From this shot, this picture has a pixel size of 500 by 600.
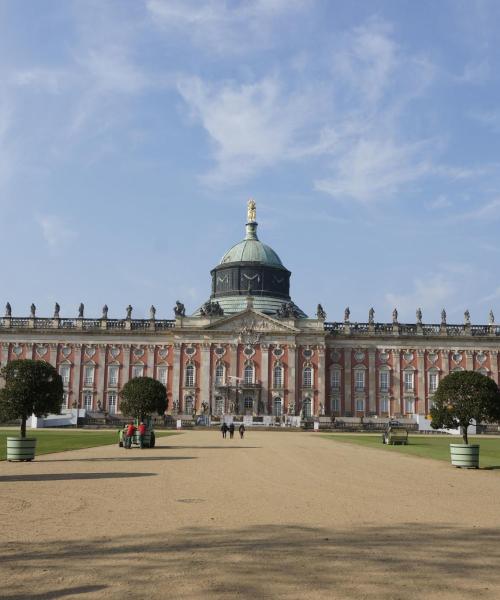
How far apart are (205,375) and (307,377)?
1304 centimetres

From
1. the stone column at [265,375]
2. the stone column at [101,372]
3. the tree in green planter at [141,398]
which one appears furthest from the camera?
the stone column at [101,372]

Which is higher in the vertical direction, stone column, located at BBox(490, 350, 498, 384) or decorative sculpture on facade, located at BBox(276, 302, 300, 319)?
decorative sculpture on facade, located at BBox(276, 302, 300, 319)

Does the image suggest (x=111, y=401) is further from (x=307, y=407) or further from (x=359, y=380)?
(x=359, y=380)

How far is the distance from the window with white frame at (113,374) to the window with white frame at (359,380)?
102 ft

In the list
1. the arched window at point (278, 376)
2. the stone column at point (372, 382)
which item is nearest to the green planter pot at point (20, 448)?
the arched window at point (278, 376)

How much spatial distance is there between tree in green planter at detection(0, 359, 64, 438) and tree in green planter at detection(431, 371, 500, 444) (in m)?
16.8

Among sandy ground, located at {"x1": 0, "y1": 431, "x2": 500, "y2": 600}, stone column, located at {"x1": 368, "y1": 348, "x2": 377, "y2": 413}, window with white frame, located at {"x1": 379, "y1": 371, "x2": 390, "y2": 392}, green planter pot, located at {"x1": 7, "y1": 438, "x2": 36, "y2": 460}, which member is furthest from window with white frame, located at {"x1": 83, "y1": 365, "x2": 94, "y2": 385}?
sandy ground, located at {"x1": 0, "y1": 431, "x2": 500, "y2": 600}

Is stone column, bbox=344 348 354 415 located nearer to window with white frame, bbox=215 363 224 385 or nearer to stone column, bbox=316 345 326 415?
stone column, bbox=316 345 326 415

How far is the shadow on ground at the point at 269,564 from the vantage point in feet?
27.0

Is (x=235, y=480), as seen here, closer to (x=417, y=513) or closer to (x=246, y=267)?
(x=417, y=513)

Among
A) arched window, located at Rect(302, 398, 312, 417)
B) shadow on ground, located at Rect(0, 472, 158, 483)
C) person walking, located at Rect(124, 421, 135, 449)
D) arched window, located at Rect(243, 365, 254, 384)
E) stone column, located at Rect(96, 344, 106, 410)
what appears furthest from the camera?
stone column, located at Rect(96, 344, 106, 410)

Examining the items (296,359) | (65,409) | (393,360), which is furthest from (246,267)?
(65,409)

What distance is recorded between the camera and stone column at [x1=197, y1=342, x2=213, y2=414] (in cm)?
8656

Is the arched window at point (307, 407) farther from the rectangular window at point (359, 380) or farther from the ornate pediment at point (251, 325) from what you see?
the ornate pediment at point (251, 325)
